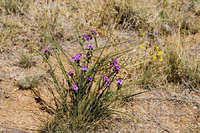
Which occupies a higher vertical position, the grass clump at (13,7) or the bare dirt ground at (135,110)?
the grass clump at (13,7)

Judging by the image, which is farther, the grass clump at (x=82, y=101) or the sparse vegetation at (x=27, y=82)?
→ the sparse vegetation at (x=27, y=82)

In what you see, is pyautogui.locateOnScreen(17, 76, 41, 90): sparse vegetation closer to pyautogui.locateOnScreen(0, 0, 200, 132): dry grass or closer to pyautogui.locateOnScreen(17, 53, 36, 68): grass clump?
pyautogui.locateOnScreen(0, 0, 200, 132): dry grass

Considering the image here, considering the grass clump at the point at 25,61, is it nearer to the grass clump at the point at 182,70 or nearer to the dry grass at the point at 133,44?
the dry grass at the point at 133,44

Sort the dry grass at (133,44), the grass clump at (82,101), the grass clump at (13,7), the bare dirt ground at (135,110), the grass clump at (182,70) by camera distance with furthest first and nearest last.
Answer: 1. the grass clump at (13,7)
2. the grass clump at (182,70)
3. the dry grass at (133,44)
4. the bare dirt ground at (135,110)
5. the grass clump at (82,101)

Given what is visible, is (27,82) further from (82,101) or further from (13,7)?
(13,7)

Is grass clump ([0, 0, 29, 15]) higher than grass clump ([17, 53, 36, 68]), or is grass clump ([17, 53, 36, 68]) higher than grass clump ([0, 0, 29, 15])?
grass clump ([0, 0, 29, 15])

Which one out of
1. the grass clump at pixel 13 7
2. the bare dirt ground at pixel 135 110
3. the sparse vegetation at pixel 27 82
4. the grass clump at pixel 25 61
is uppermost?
the grass clump at pixel 13 7

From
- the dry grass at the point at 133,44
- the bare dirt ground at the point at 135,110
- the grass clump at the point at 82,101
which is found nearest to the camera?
the grass clump at the point at 82,101

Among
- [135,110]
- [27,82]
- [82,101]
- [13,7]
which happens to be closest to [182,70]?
[135,110]

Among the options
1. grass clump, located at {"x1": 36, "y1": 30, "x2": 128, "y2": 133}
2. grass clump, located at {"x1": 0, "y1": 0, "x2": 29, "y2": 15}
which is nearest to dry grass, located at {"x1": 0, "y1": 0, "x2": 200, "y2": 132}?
grass clump, located at {"x1": 0, "y1": 0, "x2": 29, "y2": 15}

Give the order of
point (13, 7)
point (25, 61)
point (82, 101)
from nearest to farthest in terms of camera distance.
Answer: point (82, 101) → point (25, 61) → point (13, 7)

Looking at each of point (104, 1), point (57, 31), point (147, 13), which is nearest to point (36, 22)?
point (57, 31)

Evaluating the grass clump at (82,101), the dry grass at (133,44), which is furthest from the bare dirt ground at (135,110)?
the grass clump at (82,101)

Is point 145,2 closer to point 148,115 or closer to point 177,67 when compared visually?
point 177,67
